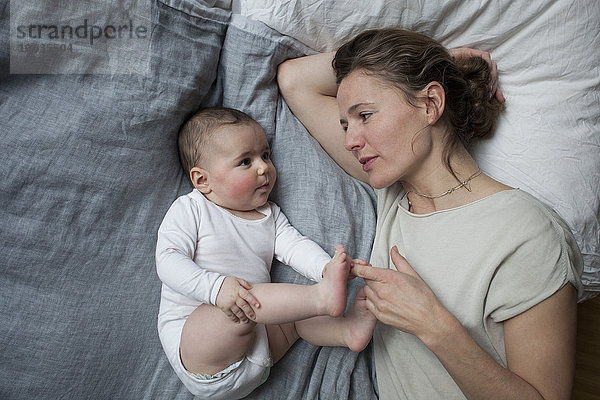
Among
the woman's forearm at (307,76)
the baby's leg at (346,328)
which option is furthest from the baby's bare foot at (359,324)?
the woman's forearm at (307,76)

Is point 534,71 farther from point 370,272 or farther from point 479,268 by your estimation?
point 370,272

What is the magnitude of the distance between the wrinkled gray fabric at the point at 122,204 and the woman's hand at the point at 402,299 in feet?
0.78

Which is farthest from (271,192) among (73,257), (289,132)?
(73,257)

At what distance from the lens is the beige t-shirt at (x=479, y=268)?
105 centimetres

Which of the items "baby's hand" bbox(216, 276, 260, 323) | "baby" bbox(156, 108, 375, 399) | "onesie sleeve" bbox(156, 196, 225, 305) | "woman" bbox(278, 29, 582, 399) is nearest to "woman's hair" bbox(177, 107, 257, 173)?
"baby" bbox(156, 108, 375, 399)

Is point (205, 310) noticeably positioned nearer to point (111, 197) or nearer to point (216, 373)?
point (216, 373)

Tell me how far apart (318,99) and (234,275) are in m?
0.56

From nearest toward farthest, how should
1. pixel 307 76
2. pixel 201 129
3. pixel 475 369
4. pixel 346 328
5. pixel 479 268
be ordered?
pixel 475 369
pixel 479 268
pixel 346 328
pixel 201 129
pixel 307 76

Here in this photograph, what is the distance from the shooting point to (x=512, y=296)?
1.04m

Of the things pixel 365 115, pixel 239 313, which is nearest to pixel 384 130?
pixel 365 115

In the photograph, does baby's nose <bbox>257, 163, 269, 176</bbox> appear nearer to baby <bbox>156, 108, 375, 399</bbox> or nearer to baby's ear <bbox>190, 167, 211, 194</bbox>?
baby <bbox>156, 108, 375, 399</bbox>

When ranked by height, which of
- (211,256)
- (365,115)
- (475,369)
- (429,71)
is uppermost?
(429,71)

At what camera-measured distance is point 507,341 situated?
1064mm

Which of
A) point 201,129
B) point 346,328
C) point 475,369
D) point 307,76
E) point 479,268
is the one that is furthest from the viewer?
point 307,76
